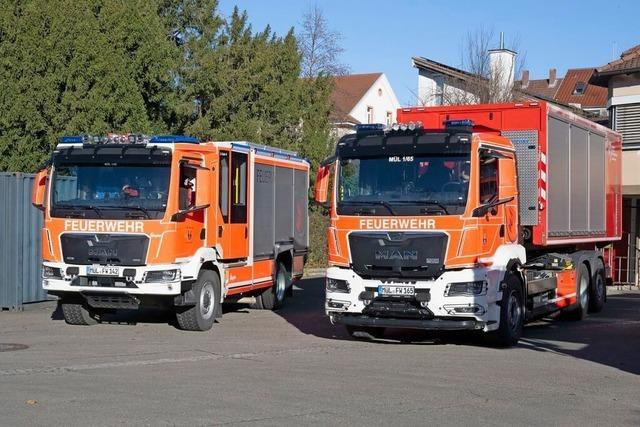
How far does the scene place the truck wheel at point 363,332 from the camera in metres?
14.7

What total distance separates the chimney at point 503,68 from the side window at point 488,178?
25.1 meters

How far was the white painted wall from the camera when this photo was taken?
2714 inches

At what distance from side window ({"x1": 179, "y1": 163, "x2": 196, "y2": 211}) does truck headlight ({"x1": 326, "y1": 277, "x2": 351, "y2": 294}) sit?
2700mm

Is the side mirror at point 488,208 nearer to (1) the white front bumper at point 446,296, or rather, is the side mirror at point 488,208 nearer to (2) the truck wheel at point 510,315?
(1) the white front bumper at point 446,296

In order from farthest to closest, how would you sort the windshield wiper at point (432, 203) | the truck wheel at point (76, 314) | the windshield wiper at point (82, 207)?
1. the truck wheel at point (76, 314)
2. the windshield wiper at point (82, 207)
3. the windshield wiper at point (432, 203)

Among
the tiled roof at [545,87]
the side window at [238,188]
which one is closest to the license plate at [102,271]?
the side window at [238,188]

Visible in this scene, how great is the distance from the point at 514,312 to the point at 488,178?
211 centimetres

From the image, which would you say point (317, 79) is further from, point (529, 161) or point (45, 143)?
point (529, 161)

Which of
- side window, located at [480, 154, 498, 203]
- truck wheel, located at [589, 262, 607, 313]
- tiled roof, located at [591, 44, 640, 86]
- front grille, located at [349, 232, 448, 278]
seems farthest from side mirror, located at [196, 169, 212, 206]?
tiled roof, located at [591, 44, 640, 86]

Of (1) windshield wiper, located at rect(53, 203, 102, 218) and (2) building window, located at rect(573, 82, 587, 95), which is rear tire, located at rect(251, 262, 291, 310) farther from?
(2) building window, located at rect(573, 82, 587, 95)

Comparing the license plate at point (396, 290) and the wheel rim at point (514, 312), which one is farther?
the wheel rim at point (514, 312)

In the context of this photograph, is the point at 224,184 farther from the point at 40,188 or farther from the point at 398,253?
the point at 398,253

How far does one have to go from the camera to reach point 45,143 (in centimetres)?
2314

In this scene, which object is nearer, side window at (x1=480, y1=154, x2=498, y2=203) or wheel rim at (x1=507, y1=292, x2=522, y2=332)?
side window at (x1=480, y1=154, x2=498, y2=203)
